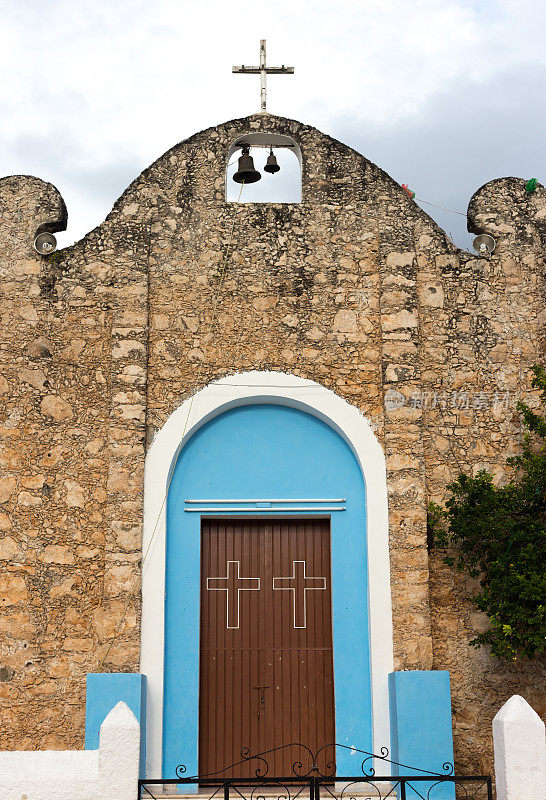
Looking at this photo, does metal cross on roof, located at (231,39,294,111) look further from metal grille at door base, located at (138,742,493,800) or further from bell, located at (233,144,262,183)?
metal grille at door base, located at (138,742,493,800)

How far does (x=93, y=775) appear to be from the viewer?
606 cm

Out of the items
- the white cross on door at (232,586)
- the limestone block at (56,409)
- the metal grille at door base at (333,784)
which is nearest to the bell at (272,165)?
the limestone block at (56,409)

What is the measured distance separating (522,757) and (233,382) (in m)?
4.23

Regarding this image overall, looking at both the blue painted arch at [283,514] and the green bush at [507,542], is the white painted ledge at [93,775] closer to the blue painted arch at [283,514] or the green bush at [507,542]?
the blue painted arch at [283,514]

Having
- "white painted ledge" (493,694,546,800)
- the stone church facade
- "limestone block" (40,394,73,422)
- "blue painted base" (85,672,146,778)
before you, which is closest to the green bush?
the stone church facade

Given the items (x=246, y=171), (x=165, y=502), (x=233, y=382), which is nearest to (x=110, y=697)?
(x=165, y=502)

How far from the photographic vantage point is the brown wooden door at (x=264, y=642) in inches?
320

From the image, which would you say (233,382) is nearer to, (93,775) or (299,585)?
(299,585)

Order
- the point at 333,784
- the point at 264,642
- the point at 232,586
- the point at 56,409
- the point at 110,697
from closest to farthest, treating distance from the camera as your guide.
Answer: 1. the point at 110,697
2. the point at 333,784
3. the point at 264,642
4. the point at 232,586
5. the point at 56,409

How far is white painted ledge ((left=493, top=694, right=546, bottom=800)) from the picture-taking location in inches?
233

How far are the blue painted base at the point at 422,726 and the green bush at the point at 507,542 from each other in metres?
0.60

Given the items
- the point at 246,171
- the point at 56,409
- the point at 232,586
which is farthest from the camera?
the point at 246,171

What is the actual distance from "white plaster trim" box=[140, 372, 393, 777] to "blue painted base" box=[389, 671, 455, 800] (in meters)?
0.24

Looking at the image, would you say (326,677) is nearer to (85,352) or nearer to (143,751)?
(143,751)
